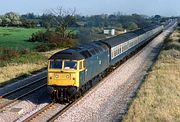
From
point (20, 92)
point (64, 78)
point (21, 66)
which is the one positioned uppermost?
point (64, 78)

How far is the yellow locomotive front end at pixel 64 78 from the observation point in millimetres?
19875

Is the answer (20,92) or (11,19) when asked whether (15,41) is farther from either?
(11,19)

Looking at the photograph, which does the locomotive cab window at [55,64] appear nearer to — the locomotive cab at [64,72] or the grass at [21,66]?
the locomotive cab at [64,72]

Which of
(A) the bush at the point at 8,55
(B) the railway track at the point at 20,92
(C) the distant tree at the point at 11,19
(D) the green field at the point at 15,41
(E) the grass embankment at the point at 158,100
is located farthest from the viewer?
(C) the distant tree at the point at 11,19

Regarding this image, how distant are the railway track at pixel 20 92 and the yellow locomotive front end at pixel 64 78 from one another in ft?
8.03

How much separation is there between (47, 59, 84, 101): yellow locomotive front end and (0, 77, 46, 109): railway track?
8.03ft

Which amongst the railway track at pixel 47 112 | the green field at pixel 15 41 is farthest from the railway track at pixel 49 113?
the green field at pixel 15 41

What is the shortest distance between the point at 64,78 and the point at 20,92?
4.87 metres

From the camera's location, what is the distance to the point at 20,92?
23656 millimetres

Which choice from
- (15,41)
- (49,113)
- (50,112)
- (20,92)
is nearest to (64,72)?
(50,112)

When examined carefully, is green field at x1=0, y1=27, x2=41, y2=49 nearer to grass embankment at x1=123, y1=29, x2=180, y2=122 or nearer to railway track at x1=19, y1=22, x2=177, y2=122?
grass embankment at x1=123, y1=29, x2=180, y2=122

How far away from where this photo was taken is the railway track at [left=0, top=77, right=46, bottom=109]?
20.9 m

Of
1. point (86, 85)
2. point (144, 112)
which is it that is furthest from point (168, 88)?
point (144, 112)

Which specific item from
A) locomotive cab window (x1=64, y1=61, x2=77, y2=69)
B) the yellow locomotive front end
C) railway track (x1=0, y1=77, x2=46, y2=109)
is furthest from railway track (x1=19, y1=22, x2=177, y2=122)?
railway track (x1=0, y1=77, x2=46, y2=109)
